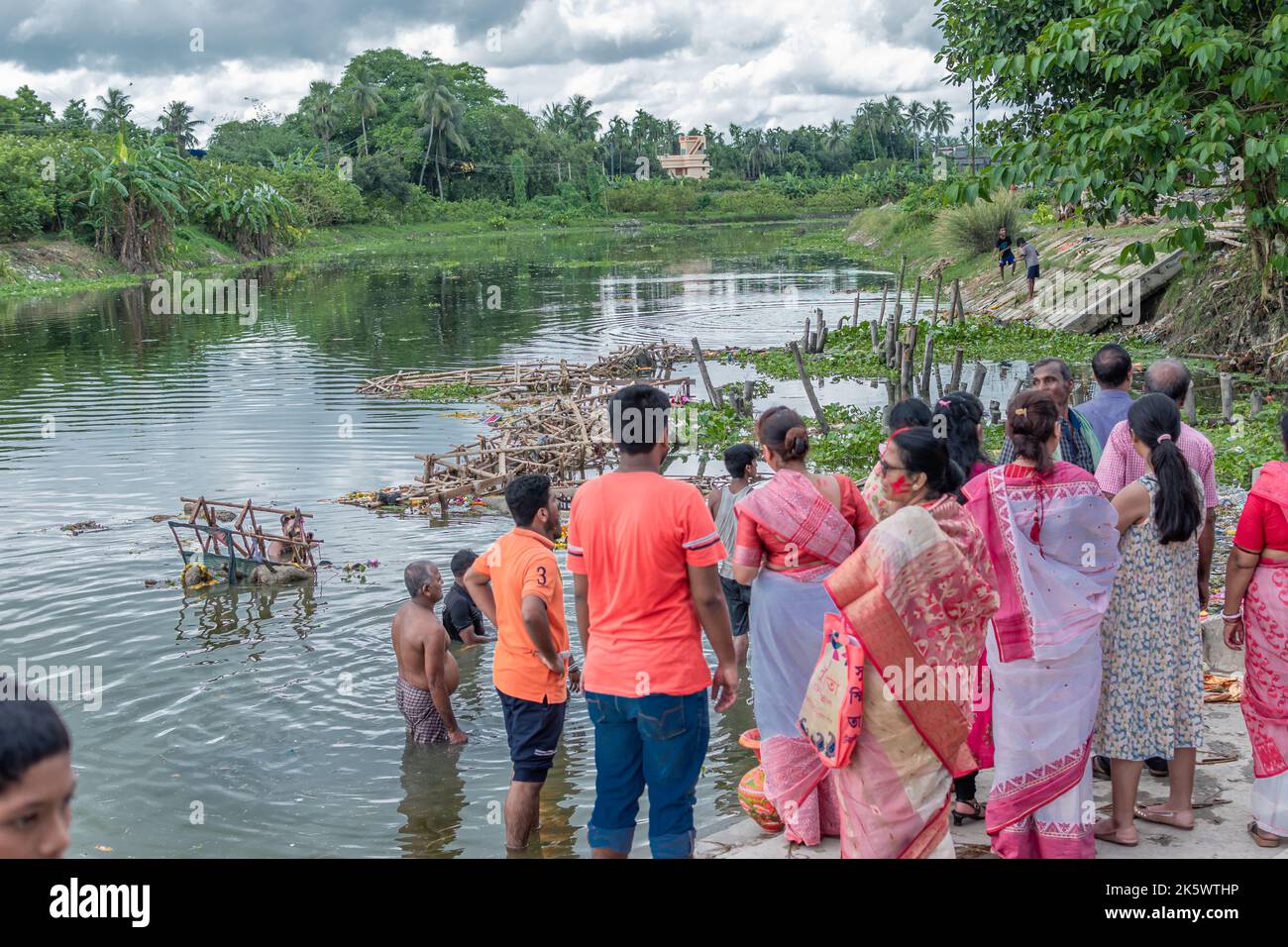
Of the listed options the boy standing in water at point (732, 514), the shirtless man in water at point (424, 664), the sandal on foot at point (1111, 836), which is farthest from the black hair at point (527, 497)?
the sandal on foot at point (1111, 836)

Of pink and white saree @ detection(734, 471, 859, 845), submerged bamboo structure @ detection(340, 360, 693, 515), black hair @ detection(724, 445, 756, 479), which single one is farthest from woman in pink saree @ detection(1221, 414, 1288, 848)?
submerged bamboo structure @ detection(340, 360, 693, 515)

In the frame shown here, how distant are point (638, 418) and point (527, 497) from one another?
108 centimetres

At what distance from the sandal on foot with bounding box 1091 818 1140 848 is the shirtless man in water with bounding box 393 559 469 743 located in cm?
359

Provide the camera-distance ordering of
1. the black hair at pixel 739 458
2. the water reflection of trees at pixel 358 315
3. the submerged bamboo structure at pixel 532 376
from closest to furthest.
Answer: the black hair at pixel 739 458 → the submerged bamboo structure at pixel 532 376 → the water reflection of trees at pixel 358 315

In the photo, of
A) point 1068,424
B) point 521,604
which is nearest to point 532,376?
point 1068,424

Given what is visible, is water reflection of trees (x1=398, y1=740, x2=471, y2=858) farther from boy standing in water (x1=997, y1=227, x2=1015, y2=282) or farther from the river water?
boy standing in water (x1=997, y1=227, x2=1015, y2=282)

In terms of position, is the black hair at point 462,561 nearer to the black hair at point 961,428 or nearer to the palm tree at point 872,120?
the black hair at point 961,428

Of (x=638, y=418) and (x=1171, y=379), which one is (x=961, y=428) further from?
(x=638, y=418)

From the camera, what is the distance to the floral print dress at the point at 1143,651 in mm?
4605

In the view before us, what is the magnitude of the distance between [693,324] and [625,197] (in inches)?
2540

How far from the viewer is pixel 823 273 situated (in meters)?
44.7

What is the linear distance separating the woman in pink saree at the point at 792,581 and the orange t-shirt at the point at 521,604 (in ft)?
2.90

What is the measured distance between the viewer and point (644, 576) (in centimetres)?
429
